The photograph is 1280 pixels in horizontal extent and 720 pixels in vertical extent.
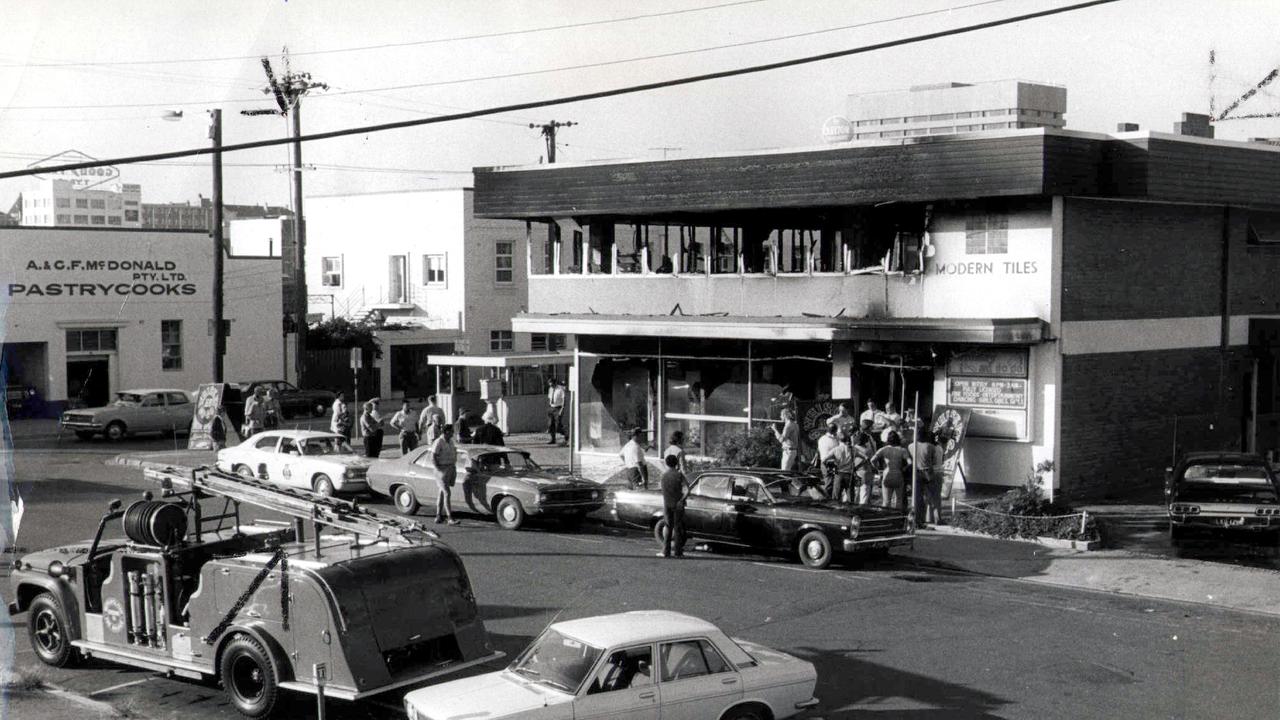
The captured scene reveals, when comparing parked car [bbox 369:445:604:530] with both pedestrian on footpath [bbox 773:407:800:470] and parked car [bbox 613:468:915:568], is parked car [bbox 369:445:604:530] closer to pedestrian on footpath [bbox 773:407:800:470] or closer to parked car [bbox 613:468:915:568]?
parked car [bbox 613:468:915:568]

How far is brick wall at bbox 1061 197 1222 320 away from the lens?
71.2 feet

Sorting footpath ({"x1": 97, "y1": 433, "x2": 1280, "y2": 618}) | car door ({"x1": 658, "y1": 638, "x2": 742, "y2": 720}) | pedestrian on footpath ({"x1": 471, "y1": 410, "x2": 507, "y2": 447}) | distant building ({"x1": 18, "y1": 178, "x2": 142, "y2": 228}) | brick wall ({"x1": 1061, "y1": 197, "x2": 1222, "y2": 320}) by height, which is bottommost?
footpath ({"x1": 97, "y1": 433, "x2": 1280, "y2": 618})

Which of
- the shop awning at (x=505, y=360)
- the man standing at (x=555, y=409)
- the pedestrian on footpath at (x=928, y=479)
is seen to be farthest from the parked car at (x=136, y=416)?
the pedestrian on footpath at (x=928, y=479)

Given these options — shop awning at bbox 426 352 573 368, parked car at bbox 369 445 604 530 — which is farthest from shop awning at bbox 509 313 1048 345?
shop awning at bbox 426 352 573 368

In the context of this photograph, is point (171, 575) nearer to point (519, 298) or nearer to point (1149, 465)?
point (1149, 465)

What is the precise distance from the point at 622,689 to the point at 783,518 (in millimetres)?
8034

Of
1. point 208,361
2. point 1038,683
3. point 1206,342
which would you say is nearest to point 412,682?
point 1038,683

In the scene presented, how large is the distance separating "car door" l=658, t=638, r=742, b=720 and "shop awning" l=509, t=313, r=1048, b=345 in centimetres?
1258

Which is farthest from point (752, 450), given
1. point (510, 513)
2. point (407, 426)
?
point (407, 426)

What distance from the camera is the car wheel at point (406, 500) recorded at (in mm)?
20911

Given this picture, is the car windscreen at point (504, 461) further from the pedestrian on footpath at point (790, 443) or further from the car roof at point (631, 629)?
the car roof at point (631, 629)

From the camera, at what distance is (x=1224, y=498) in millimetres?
18672

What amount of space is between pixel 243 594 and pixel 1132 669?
796 centimetres

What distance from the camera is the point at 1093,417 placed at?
22.2 metres
